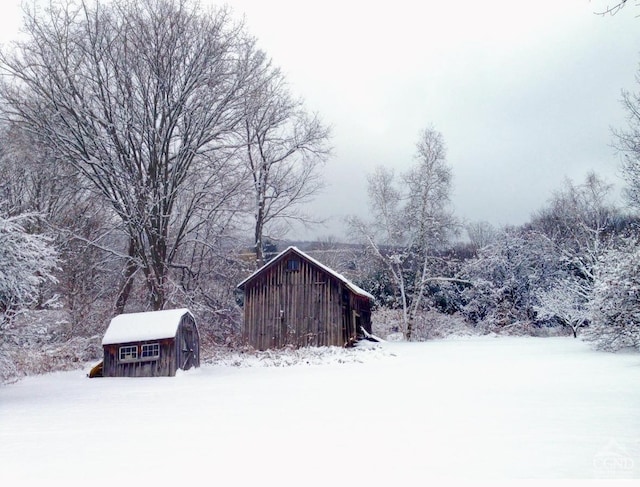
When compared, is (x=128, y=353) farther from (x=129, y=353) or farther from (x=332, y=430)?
(x=332, y=430)

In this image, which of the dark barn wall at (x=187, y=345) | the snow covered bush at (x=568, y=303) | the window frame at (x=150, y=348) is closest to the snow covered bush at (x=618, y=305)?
the snow covered bush at (x=568, y=303)

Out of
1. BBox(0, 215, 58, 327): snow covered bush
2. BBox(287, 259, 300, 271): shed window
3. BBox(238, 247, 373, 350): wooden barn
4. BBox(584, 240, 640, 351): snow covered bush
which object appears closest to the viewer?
BBox(0, 215, 58, 327): snow covered bush

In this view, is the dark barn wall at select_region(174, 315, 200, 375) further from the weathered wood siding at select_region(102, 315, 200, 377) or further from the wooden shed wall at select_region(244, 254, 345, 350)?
the wooden shed wall at select_region(244, 254, 345, 350)

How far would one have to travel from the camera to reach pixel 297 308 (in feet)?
92.4

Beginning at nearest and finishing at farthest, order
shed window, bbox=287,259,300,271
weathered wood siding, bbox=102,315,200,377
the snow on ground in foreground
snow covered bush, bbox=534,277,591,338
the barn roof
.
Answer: the snow on ground in foreground, weathered wood siding, bbox=102,315,200,377, the barn roof, shed window, bbox=287,259,300,271, snow covered bush, bbox=534,277,591,338

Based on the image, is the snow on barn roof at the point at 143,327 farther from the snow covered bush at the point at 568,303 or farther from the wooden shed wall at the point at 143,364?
Result: the snow covered bush at the point at 568,303

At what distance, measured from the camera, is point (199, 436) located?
25.3 feet

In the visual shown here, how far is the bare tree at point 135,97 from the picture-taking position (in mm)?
22062

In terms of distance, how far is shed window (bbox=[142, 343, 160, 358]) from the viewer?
19.0m

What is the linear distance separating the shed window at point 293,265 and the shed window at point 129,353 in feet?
35.7

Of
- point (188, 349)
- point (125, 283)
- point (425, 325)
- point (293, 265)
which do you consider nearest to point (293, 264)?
point (293, 265)

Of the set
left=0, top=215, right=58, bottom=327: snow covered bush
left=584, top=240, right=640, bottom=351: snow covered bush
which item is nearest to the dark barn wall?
left=0, top=215, right=58, bottom=327: snow covered bush

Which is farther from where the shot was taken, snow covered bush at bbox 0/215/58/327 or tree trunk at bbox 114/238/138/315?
tree trunk at bbox 114/238/138/315

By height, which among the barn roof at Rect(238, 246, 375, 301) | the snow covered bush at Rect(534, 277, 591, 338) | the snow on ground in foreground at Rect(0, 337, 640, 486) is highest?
the barn roof at Rect(238, 246, 375, 301)
